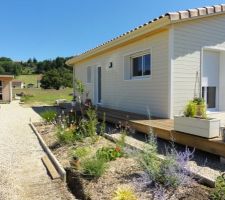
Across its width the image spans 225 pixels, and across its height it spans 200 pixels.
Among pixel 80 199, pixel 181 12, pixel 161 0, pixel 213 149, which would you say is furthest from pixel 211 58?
pixel 80 199

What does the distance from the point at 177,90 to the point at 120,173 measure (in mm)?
4053

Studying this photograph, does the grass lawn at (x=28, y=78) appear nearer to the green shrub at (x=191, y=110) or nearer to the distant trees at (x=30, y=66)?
the distant trees at (x=30, y=66)

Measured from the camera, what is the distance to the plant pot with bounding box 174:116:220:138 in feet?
16.0

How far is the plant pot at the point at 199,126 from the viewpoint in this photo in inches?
192

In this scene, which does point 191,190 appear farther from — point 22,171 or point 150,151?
point 22,171

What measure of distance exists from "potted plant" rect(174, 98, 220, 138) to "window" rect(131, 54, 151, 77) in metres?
3.37

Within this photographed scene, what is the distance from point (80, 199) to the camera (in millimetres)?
3820

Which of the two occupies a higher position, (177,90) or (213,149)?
(177,90)

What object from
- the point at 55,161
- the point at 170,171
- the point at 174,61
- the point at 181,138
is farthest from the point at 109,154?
the point at 174,61

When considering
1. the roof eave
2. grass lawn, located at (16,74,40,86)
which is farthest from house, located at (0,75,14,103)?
grass lawn, located at (16,74,40,86)

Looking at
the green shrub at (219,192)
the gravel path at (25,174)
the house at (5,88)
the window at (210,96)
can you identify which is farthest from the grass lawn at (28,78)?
the green shrub at (219,192)

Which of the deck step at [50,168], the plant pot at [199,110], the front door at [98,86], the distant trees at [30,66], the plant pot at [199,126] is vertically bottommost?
the deck step at [50,168]

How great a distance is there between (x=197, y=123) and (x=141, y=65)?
484cm

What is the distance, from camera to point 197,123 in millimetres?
5109
